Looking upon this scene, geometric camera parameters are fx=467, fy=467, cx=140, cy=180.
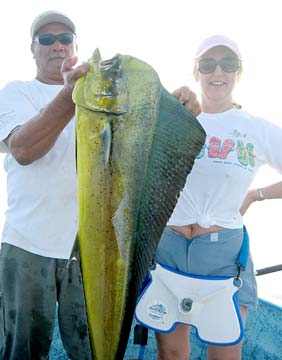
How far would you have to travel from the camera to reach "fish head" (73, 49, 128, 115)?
1.67 m

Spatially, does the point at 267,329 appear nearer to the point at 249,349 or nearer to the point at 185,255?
the point at 249,349

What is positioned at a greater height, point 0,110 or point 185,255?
point 0,110

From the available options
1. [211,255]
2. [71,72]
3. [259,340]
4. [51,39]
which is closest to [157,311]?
[211,255]

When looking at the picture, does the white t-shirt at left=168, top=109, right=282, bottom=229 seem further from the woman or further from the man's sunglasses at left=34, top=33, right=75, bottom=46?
the man's sunglasses at left=34, top=33, right=75, bottom=46

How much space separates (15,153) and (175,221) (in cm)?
102

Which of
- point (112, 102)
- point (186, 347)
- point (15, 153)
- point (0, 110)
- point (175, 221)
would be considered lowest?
point (186, 347)

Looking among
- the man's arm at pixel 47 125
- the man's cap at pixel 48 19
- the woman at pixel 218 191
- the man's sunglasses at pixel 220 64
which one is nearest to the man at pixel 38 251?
the man's arm at pixel 47 125

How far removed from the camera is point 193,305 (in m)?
2.72

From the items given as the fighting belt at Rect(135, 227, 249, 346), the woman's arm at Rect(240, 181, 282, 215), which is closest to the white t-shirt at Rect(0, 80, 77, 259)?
the fighting belt at Rect(135, 227, 249, 346)

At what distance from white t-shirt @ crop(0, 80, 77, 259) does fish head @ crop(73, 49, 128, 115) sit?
1.01m

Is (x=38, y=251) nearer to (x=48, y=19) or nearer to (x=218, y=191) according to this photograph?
(x=218, y=191)

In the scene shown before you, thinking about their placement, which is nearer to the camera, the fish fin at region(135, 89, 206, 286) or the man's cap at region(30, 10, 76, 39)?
the fish fin at region(135, 89, 206, 286)

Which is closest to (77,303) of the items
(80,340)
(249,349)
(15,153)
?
(80,340)

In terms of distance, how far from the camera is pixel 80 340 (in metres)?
2.82
